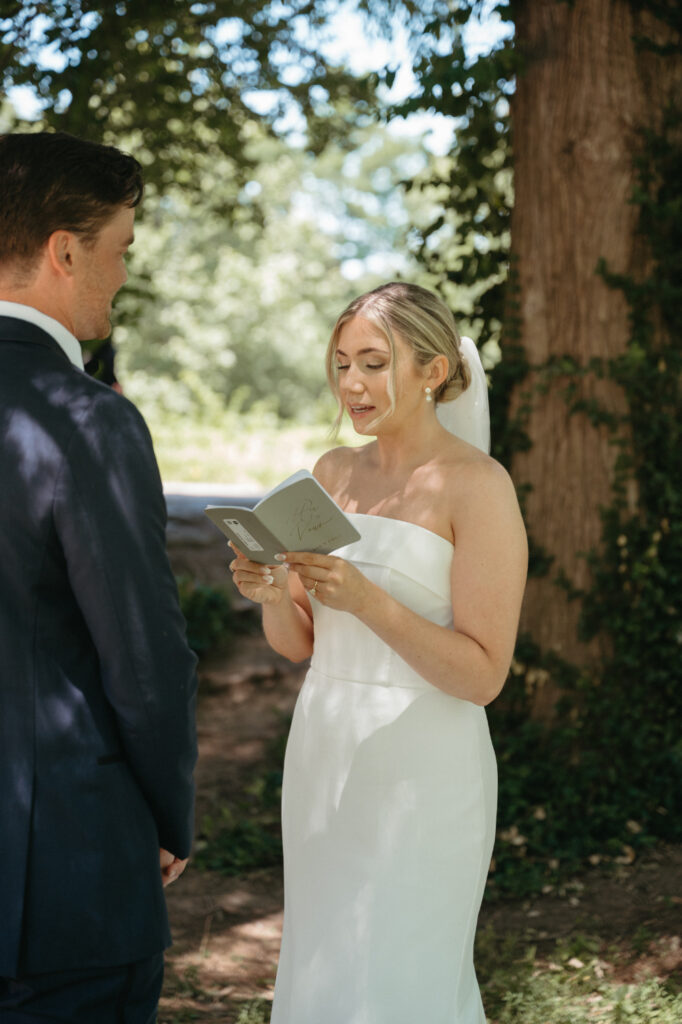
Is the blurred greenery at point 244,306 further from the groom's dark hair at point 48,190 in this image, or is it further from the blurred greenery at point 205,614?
the groom's dark hair at point 48,190

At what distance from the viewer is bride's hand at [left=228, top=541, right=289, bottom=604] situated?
103 inches

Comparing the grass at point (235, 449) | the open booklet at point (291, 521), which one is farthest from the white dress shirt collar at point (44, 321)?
the grass at point (235, 449)

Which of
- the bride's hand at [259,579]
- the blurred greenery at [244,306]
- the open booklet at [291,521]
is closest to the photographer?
the open booklet at [291,521]

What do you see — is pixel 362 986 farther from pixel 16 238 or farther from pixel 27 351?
pixel 16 238

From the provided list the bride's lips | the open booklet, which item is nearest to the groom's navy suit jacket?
the open booklet

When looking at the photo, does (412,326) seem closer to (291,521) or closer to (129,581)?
(291,521)

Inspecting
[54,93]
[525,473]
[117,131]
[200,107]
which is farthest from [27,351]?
[200,107]

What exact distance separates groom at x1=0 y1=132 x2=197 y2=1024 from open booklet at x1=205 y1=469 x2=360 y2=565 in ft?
1.24

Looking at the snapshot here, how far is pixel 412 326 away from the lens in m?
2.73

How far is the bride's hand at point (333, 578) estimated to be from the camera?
239 cm

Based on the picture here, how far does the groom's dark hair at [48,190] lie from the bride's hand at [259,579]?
893 mm

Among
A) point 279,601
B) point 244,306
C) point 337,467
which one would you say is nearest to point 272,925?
point 279,601

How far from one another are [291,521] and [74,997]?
3.30 feet

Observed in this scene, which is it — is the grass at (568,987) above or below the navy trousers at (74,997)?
below
